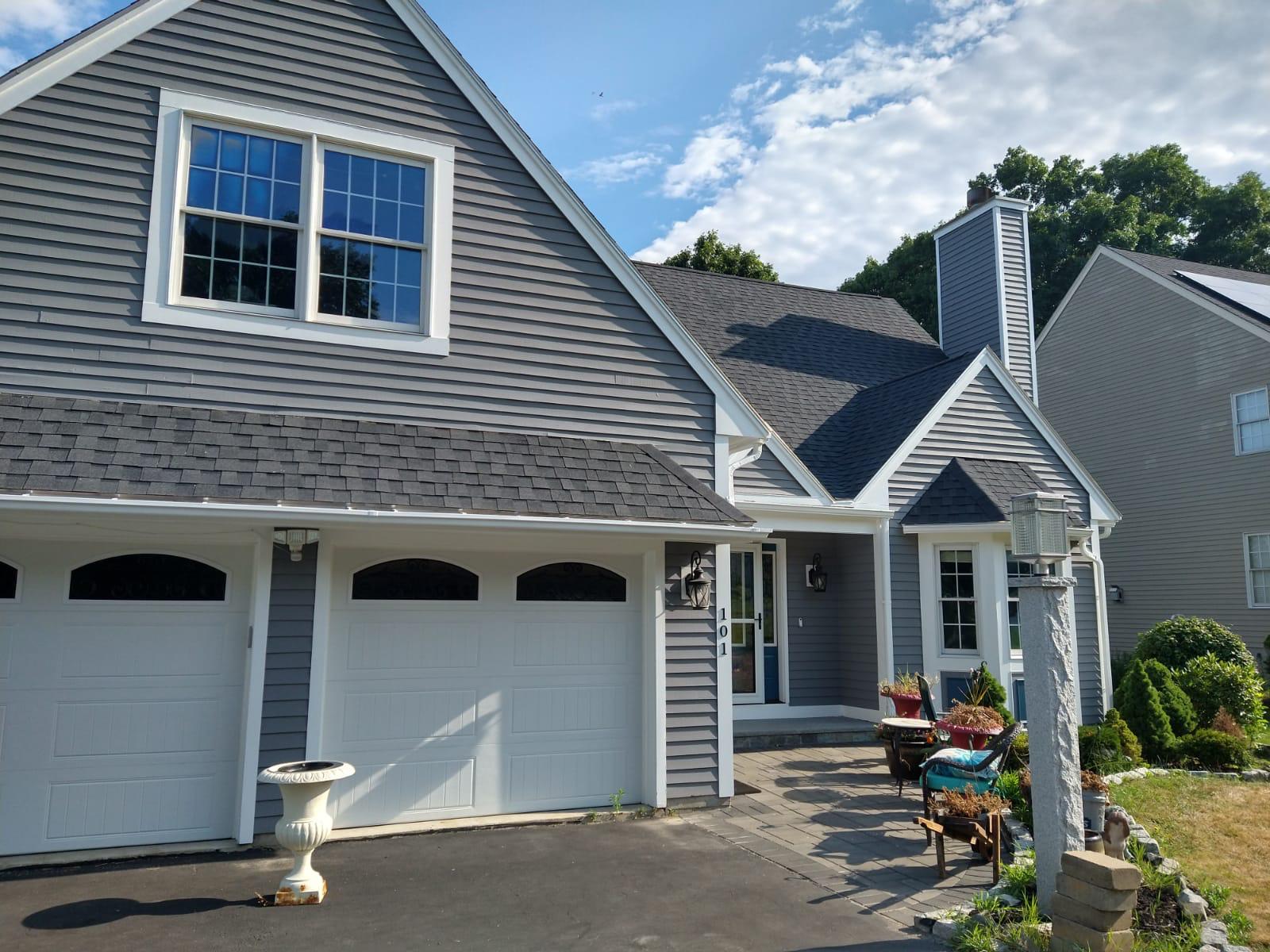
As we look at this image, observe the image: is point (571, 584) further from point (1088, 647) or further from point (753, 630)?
point (1088, 647)

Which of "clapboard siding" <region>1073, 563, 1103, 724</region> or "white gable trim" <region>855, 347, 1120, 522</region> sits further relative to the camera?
"clapboard siding" <region>1073, 563, 1103, 724</region>

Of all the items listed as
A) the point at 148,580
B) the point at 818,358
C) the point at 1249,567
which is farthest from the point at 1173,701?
the point at 148,580

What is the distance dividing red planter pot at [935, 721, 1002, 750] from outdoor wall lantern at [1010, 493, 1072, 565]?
11.1 ft

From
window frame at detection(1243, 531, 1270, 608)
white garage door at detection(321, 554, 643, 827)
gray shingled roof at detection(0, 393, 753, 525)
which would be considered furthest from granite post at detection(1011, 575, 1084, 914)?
window frame at detection(1243, 531, 1270, 608)

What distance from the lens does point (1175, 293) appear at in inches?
696

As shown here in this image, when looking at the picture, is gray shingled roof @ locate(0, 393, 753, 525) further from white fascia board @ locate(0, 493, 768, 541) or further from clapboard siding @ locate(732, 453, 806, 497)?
clapboard siding @ locate(732, 453, 806, 497)

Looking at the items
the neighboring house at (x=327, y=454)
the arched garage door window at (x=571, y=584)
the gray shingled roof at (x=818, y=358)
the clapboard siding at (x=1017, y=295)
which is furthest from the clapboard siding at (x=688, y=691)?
the clapboard siding at (x=1017, y=295)

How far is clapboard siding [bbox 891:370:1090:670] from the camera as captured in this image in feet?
38.4

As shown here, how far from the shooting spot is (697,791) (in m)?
7.70

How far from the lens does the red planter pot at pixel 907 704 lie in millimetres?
9906

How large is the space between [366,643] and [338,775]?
5.49ft

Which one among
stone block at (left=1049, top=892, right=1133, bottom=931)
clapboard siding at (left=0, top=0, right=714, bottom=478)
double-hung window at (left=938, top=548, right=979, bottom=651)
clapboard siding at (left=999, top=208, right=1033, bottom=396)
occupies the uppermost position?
clapboard siding at (left=999, top=208, right=1033, bottom=396)

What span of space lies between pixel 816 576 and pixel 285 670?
25.3 ft

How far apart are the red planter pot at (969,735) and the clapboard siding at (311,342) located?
3303 mm
